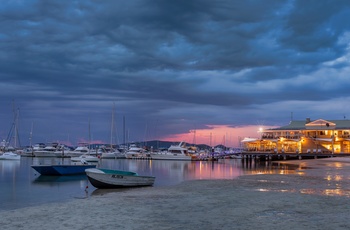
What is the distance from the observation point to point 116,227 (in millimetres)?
16125

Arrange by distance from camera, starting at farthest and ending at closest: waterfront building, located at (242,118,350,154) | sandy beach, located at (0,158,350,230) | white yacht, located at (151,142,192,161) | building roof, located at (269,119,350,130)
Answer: white yacht, located at (151,142,192,161)
building roof, located at (269,119,350,130)
waterfront building, located at (242,118,350,154)
sandy beach, located at (0,158,350,230)

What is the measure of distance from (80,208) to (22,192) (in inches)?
624

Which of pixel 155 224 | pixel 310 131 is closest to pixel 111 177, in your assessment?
pixel 155 224

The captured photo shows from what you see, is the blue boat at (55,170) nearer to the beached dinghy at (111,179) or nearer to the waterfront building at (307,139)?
the beached dinghy at (111,179)

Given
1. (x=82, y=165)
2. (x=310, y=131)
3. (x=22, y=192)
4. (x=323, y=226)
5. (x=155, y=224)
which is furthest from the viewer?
(x=310, y=131)

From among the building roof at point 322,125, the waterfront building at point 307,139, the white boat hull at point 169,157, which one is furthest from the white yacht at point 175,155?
the building roof at point 322,125

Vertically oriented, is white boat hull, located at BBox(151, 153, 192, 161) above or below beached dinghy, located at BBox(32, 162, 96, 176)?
above

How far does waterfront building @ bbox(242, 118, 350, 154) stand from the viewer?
106938 millimetres

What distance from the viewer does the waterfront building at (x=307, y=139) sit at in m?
107

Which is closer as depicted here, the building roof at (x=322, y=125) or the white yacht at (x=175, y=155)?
the building roof at (x=322, y=125)

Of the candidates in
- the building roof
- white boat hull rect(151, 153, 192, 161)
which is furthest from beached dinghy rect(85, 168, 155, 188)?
the building roof

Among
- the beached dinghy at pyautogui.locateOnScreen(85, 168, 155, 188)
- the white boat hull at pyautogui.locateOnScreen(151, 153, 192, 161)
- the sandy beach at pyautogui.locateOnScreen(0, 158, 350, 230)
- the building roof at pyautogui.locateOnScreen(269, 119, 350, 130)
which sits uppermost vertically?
the building roof at pyautogui.locateOnScreen(269, 119, 350, 130)

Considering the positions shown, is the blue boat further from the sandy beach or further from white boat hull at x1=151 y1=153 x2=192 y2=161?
white boat hull at x1=151 y1=153 x2=192 y2=161

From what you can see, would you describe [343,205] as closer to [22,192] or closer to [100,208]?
[100,208]
